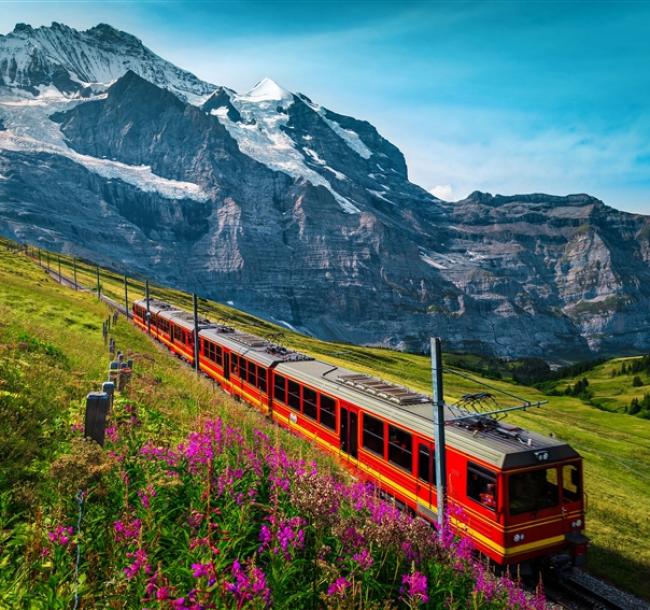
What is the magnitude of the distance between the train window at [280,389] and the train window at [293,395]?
383mm

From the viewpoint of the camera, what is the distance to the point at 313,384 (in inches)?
779

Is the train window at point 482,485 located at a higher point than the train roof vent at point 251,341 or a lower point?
lower

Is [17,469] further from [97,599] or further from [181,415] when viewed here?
[181,415]

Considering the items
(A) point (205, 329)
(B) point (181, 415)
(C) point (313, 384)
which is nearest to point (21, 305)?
(A) point (205, 329)

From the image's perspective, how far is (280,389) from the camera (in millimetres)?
22797

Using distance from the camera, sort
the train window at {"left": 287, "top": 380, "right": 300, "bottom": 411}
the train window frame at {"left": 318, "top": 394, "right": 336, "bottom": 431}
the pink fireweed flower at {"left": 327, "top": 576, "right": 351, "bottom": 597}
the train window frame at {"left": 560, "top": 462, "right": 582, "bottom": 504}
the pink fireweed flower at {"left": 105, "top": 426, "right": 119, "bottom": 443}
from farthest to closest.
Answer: the train window at {"left": 287, "top": 380, "right": 300, "bottom": 411} < the train window frame at {"left": 318, "top": 394, "right": 336, "bottom": 431} < the train window frame at {"left": 560, "top": 462, "right": 582, "bottom": 504} < the pink fireweed flower at {"left": 105, "top": 426, "right": 119, "bottom": 443} < the pink fireweed flower at {"left": 327, "top": 576, "right": 351, "bottom": 597}

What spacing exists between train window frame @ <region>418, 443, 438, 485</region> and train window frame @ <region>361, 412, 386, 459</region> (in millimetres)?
1786

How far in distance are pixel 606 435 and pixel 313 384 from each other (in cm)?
3538

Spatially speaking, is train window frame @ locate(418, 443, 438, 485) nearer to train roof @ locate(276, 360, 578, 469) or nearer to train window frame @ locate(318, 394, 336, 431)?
train roof @ locate(276, 360, 578, 469)

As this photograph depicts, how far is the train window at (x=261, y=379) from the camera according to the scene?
951 inches

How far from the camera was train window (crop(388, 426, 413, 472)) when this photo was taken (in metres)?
14.6

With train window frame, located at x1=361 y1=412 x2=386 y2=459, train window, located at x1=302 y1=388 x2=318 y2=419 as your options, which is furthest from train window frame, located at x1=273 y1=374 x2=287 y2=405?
train window frame, located at x1=361 y1=412 x2=386 y2=459

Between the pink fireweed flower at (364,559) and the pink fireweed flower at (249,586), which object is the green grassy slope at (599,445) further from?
the pink fireweed flower at (249,586)

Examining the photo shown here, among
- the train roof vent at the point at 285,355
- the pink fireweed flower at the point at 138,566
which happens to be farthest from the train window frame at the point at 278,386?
the pink fireweed flower at the point at 138,566
